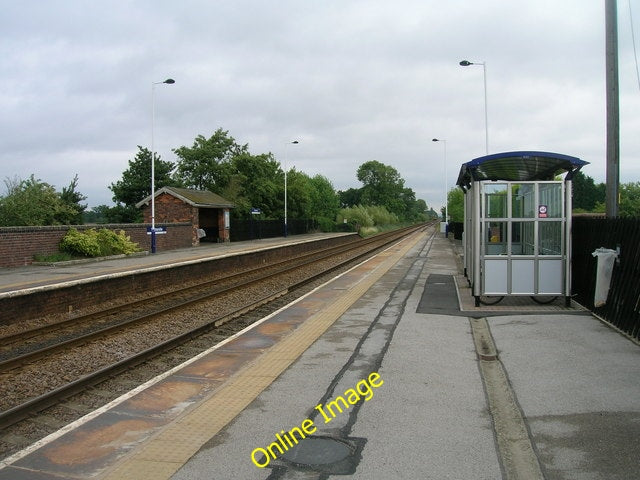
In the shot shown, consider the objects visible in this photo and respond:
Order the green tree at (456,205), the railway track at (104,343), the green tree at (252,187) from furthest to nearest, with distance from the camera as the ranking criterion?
the green tree at (252,187) → the green tree at (456,205) → the railway track at (104,343)

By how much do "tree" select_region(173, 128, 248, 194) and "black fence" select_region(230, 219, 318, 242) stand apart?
5.55 meters

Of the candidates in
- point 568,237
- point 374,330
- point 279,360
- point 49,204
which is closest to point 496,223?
point 568,237

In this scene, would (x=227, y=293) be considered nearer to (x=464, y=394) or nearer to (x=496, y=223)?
(x=496, y=223)

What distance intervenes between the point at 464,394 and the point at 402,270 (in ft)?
47.9

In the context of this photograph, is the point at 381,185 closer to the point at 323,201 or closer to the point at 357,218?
the point at 323,201

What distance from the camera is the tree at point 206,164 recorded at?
49.9 meters

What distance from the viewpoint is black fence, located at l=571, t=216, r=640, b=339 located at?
7715 mm

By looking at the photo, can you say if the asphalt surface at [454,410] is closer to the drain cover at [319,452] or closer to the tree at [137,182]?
the drain cover at [319,452]

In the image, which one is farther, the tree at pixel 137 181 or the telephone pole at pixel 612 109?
the tree at pixel 137 181

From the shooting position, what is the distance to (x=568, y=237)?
1035cm

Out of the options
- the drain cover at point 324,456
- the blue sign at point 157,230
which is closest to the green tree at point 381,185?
the blue sign at point 157,230

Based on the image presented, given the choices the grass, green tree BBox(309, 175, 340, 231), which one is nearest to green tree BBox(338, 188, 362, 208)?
green tree BBox(309, 175, 340, 231)

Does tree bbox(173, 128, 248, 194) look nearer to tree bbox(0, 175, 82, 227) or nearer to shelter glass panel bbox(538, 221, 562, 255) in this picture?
tree bbox(0, 175, 82, 227)

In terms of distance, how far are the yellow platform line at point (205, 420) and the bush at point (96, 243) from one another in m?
16.0
